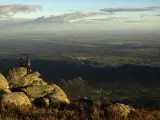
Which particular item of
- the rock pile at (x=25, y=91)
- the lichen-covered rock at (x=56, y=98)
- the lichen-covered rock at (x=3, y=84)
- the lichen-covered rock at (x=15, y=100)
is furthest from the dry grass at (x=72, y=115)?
the lichen-covered rock at (x=3, y=84)

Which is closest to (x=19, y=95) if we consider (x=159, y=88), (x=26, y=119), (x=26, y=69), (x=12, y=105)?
(x=12, y=105)

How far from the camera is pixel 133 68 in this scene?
652 ft

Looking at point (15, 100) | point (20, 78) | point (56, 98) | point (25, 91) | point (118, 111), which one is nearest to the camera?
point (118, 111)

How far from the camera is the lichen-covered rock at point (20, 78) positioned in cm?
2801

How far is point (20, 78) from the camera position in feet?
94.3

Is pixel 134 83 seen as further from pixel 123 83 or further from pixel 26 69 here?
pixel 26 69

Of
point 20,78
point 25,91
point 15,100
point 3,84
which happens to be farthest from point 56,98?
point 20,78

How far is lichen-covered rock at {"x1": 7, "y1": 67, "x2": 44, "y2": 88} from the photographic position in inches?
1103

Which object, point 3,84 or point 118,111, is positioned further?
point 3,84

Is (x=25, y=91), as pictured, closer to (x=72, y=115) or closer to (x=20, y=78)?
(x=20, y=78)

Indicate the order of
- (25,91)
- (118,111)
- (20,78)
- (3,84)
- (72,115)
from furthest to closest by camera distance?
(20,78), (3,84), (25,91), (118,111), (72,115)

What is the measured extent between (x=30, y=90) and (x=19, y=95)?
399 cm

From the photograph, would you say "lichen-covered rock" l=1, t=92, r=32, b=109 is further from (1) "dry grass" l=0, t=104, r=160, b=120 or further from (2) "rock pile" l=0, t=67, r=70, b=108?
(1) "dry grass" l=0, t=104, r=160, b=120

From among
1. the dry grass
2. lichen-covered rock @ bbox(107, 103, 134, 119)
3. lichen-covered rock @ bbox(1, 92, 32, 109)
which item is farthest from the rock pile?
lichen-covered rock @ bbox(107, 103, 134, 119)
